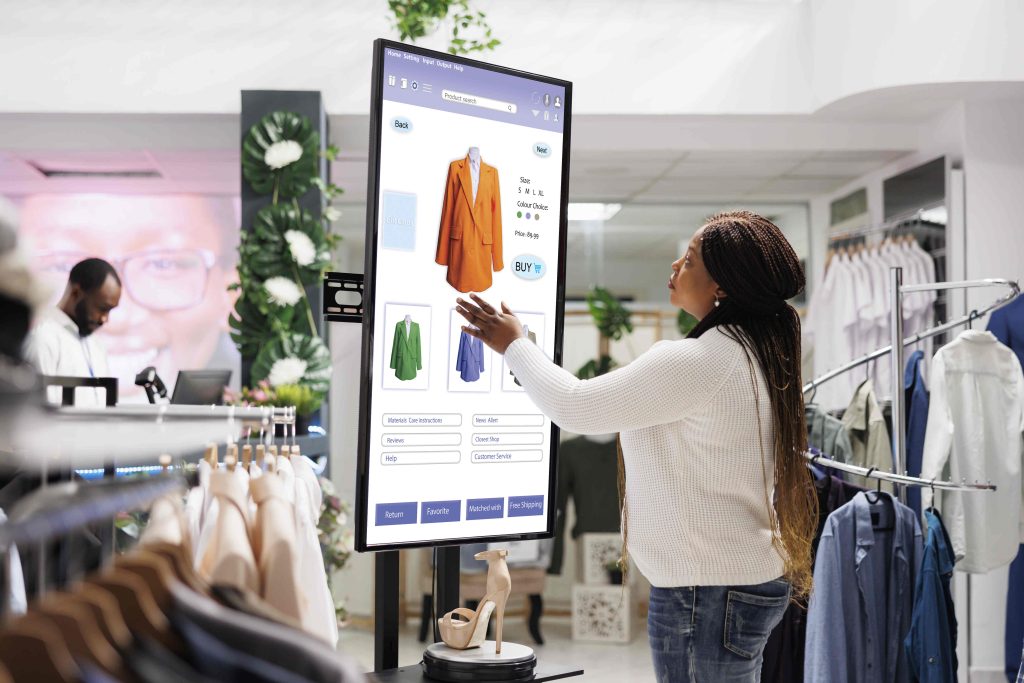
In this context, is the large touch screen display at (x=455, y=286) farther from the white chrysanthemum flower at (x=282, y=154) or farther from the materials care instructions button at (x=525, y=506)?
the white chrysanthemum flower at (x=282, y=154)

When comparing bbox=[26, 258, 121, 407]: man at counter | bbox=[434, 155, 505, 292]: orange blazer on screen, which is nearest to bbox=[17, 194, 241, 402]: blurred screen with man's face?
bbox=[26, 258, 121, 407]: man at counter

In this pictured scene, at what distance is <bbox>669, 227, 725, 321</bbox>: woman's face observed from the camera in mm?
2154

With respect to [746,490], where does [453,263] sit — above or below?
above

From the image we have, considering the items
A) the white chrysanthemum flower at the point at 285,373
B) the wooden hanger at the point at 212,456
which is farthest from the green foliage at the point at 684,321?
the wooden hanger at the point at 212,456

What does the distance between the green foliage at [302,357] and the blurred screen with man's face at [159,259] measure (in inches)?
91.6

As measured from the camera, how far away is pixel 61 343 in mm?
3377

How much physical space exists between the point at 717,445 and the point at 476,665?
2.24 ft

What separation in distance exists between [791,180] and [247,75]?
3.53m

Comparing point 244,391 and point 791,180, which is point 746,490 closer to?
point 244,391

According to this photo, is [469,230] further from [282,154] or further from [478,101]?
[282,154]

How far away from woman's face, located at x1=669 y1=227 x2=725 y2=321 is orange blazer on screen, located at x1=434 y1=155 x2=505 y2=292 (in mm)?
442

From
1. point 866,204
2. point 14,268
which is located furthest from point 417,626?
point 14,268

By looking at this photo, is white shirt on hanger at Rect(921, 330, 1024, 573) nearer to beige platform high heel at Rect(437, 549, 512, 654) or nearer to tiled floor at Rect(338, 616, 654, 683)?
tiled floor at Rect(338, 616, 654, 683)

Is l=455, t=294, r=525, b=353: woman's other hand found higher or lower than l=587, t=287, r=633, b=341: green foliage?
lower
